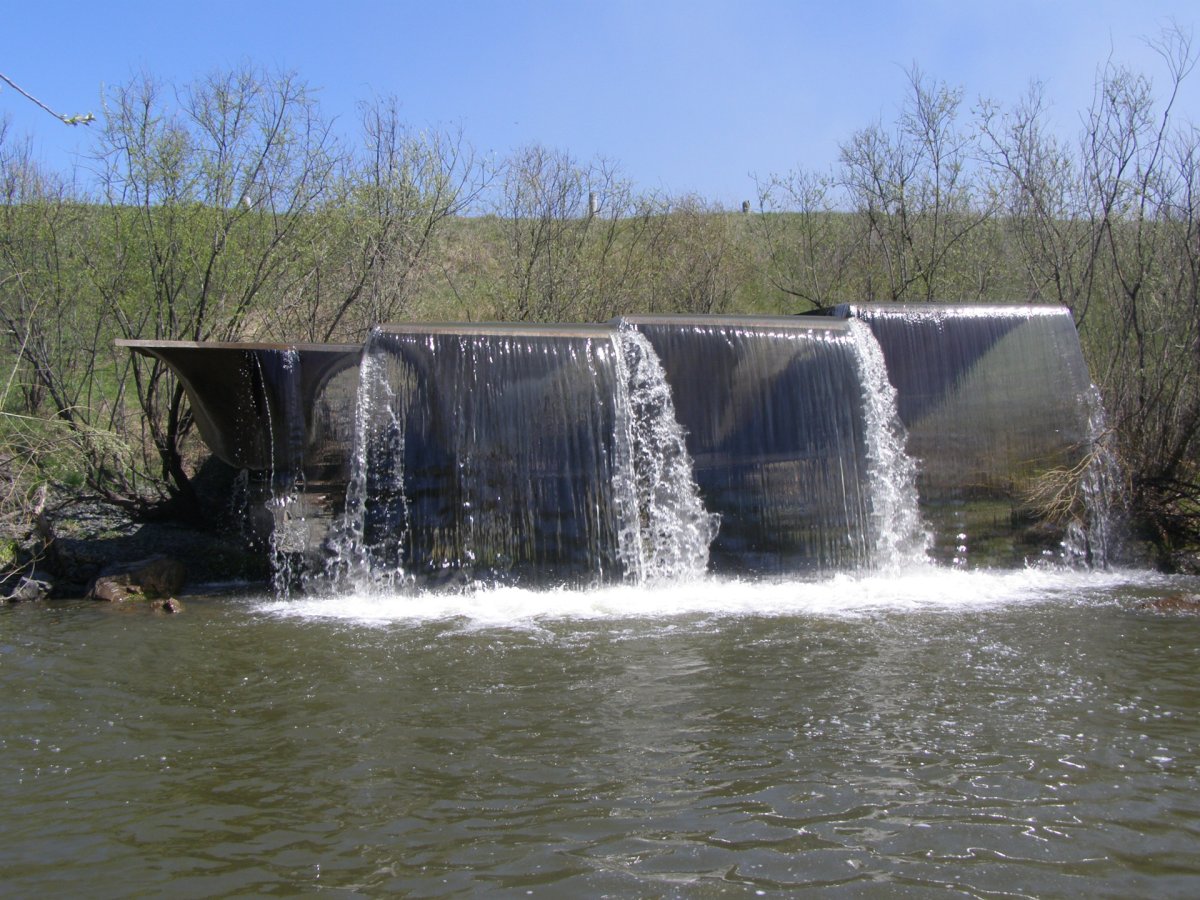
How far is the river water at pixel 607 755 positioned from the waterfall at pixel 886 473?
2.06 m

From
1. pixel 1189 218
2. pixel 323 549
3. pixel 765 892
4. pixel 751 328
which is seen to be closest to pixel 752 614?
pixel 751 328

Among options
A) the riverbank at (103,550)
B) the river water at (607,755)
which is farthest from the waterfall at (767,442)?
the riverbank at (103,550)

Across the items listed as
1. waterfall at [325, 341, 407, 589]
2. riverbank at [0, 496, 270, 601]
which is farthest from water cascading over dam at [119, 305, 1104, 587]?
riverbank at [0, 496, 270, 601]

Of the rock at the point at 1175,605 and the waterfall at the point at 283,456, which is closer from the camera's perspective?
the rock at the point at 1175,605

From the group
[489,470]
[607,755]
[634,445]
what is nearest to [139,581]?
[489,470]

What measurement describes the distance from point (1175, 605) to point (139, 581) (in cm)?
823

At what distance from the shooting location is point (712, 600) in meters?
8.06

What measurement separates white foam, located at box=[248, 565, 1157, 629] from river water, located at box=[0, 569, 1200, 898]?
174 mm

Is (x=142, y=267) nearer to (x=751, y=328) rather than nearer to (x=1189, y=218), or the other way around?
(x=751, y=328)

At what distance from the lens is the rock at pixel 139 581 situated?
850 cm

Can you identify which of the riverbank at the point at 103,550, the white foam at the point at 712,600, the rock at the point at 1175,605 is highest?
the riverbank at the point at 103,550

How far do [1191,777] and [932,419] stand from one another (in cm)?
610

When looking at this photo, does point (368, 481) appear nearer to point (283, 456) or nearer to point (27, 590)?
point (283, 456)

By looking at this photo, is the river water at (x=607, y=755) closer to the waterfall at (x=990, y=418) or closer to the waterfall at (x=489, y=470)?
the waterfall at (x=489, y=470)
